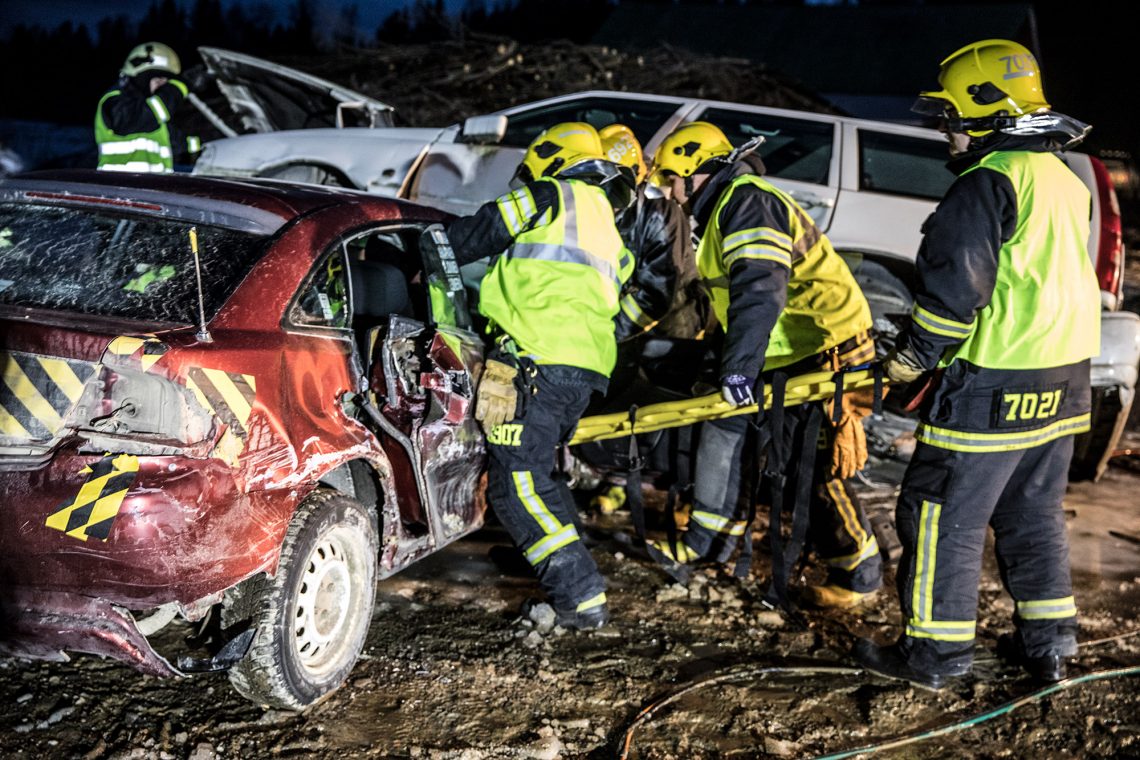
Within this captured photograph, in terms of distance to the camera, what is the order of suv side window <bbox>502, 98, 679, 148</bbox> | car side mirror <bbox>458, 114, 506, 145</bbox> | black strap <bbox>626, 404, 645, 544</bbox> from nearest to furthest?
1. black strap <bbox>626, 404, 645, 544</bbox>
2. car side mirror <bbox>458, 114, 506, 145</bbox>
3. suv side window <bbox>502, 98, 679, 148</bbox>

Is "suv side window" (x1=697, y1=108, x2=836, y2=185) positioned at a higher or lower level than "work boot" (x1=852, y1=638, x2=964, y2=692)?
higher

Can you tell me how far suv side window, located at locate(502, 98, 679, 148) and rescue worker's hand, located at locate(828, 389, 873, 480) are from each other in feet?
8.50

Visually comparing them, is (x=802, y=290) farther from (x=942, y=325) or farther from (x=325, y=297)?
(x=325, y=297)

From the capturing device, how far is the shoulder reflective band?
3.69m

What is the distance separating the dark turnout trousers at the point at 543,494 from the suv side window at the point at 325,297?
76 centimetres

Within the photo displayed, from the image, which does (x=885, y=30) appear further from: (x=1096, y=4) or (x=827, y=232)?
(x=827, y=232)

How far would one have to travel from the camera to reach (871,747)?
9.48 feet

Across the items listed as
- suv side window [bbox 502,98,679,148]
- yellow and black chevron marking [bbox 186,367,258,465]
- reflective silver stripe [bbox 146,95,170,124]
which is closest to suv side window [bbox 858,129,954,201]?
suv side window [bbox 502,98,679,148]

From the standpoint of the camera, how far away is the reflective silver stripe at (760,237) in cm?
358

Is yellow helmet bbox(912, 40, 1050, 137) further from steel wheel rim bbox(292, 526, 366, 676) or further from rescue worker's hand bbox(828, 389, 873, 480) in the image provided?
steel wheel rim bbox(292, 526, 366, 676)

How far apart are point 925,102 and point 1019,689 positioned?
209 centimetres

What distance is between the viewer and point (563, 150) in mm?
3721

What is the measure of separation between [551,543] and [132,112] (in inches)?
176

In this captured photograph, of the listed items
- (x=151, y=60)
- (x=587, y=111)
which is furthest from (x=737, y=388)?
(x=151, y=60)
